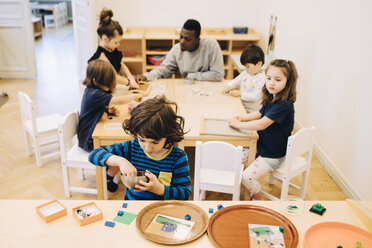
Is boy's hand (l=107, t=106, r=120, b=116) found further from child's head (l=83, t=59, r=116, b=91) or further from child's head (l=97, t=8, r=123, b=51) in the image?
child's head (l=97, t=8, r=123, b=51)

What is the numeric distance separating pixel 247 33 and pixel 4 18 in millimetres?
3712

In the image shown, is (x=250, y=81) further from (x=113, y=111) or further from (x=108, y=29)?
(x=108, y=29)

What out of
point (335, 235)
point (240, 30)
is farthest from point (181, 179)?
point (240, 30)

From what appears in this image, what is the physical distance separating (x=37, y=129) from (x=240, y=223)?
7.92ft

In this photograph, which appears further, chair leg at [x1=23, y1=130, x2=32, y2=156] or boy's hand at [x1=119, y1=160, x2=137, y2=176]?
chair leg at [x1=23, y1=130, x2=32, y2=156]

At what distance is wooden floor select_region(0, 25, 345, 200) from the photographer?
9.97 ft

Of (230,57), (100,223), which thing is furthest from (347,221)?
(230,57)

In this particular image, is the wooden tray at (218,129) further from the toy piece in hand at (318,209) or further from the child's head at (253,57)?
the toy piece in hand at (318,209)

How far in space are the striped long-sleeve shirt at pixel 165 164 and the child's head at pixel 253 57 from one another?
4.90 ft

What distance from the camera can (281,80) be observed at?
2.40m

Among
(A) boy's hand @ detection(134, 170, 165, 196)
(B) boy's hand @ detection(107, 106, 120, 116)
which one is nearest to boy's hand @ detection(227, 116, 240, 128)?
(B) boy's hand @ detection(107, 106, 120, 116)

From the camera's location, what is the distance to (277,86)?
241 centimetres

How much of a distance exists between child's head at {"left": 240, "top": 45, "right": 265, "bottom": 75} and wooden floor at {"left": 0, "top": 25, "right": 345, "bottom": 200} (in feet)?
3.32

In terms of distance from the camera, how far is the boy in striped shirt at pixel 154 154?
1.53 meters
